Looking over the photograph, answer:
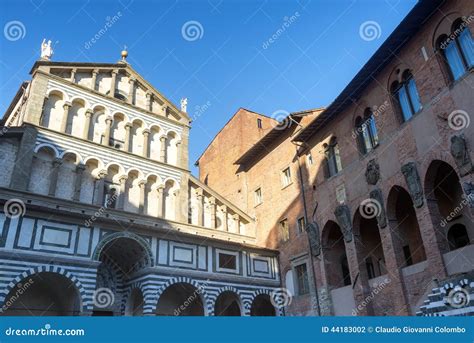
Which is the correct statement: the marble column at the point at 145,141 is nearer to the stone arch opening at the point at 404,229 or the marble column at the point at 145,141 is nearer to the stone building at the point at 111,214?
the stone building at the point at 111,214

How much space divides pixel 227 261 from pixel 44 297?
27.2ft

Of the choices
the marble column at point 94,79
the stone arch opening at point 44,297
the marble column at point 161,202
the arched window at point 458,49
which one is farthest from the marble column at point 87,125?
the arched window at point 458,49

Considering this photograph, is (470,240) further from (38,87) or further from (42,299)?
(38,87)

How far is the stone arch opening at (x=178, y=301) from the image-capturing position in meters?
→ 19.5

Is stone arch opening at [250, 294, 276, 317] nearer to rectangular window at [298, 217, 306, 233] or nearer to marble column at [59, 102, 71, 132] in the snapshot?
rectangular window at [298, 217, 306, 233]

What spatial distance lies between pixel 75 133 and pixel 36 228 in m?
6.43

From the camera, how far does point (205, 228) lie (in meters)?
21.5

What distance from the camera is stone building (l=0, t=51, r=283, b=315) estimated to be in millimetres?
15203

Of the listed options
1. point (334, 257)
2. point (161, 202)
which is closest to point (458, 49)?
point (334, 257)

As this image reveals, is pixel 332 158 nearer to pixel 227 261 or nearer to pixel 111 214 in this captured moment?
pixel 227 261

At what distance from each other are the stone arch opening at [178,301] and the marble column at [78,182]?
19.7ft

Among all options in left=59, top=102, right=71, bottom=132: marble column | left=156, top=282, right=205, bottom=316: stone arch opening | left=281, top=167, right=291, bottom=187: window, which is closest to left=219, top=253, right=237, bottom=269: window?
left=156, top=282, right=205, bottom=316: stone arch opening

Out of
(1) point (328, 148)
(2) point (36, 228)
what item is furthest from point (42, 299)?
A: (1) point (328, 148)

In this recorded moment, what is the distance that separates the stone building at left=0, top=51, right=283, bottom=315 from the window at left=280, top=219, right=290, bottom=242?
1123mm
